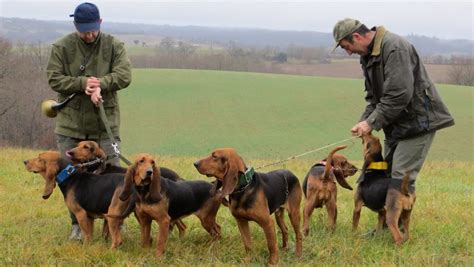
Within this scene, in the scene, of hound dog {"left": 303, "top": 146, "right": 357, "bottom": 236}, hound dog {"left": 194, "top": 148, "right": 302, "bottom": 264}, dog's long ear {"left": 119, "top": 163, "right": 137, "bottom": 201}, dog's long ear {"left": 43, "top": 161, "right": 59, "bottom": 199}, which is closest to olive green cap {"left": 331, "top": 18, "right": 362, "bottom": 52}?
hound dog {"left": 303, "top": 146, "right": 357, "bottom": 236}

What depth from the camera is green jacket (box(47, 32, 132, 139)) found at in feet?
23.6

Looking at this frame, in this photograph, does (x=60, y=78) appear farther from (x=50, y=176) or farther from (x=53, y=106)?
(x=50, y=176)

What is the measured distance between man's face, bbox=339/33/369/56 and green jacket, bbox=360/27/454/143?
0.33 feet

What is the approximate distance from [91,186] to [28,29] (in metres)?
90.3

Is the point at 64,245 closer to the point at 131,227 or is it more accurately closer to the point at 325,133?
the point at 131,227

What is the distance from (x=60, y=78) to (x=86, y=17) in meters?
0.82

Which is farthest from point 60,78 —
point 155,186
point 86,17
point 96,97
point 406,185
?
point 406,185

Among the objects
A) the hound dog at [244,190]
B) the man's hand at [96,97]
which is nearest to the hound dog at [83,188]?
the man's hand at [96,97]

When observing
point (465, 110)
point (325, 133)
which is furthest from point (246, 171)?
point (465, 110)

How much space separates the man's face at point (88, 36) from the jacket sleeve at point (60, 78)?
34 centimetres

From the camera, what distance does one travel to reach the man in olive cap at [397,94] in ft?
22.3

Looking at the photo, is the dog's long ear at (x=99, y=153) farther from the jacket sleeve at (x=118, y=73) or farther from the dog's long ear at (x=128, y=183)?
the dog's long ear at (x=128, y=183)

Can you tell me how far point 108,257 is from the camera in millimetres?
6379

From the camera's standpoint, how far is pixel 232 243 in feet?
23.6
